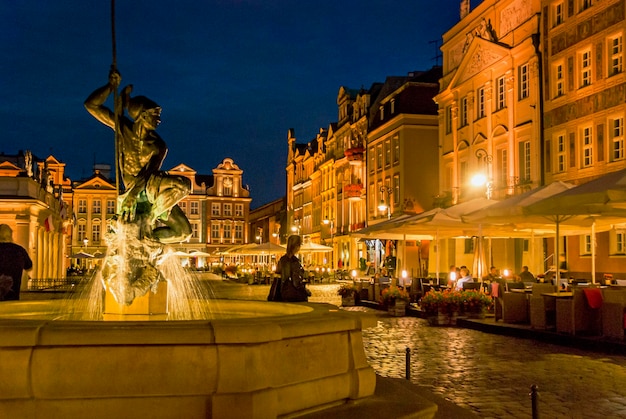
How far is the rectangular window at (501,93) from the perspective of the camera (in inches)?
1393

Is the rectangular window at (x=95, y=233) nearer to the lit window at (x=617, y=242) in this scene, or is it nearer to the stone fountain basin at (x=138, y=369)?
the lit window at (x=617, y=242)

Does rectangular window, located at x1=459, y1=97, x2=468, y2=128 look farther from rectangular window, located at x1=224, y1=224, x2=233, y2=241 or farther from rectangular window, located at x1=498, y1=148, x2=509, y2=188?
rectangular window, located at x1=224, y1=224, x2=233, y2=241

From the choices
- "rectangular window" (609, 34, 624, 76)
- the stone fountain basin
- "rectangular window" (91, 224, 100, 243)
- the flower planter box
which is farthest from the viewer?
"rectangular window" (91, 224, 100, 243)

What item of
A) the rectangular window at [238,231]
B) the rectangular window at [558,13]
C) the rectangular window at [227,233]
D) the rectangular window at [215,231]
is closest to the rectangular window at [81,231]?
the rectangular window at [215,231]

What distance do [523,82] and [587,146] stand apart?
588 centimetres

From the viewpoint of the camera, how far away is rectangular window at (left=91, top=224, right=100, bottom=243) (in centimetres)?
9405

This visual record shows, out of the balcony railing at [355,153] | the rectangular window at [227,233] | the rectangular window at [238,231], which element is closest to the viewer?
the balcony railing at [355,153]

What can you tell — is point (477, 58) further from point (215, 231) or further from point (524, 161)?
point (215, 231)

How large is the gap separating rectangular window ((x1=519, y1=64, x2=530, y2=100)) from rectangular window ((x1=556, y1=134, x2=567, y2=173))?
128 inches

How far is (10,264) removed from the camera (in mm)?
9516

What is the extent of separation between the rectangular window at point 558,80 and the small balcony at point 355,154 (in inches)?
1212

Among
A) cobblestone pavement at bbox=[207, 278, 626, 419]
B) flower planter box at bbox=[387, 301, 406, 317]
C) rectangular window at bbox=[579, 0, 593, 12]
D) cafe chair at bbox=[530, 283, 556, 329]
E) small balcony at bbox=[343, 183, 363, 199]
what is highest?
rectangular window at bbox=[579, 0, 593, 12]

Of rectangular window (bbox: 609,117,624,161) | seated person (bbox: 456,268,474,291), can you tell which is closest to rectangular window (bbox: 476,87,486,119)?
rectangular window (bbox: 609,117,624,161)

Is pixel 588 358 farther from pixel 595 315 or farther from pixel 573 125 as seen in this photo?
pixel 573 125
